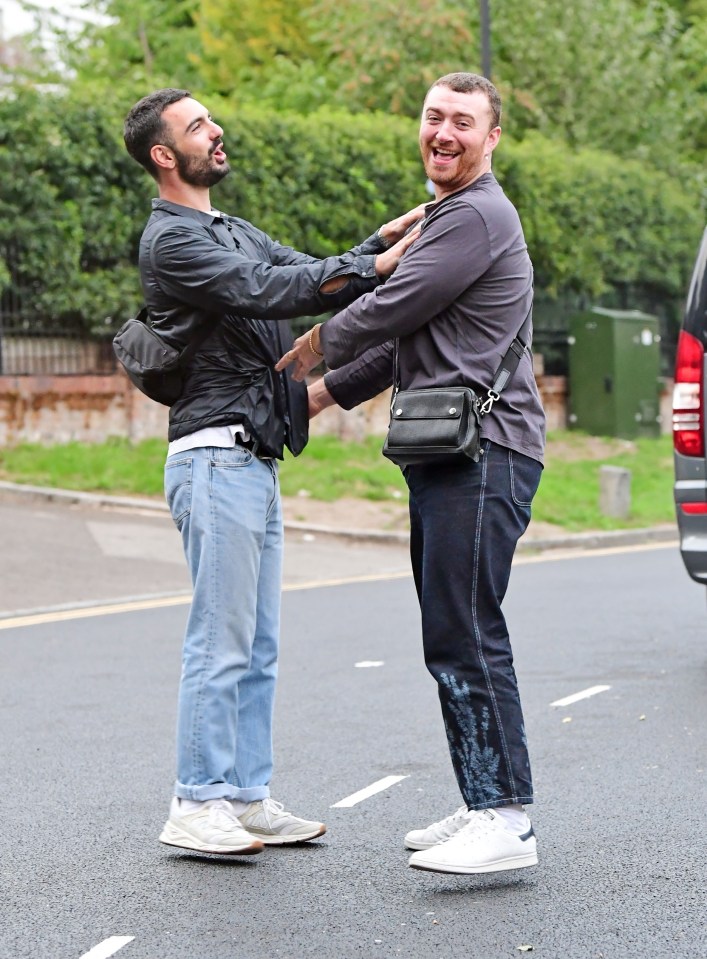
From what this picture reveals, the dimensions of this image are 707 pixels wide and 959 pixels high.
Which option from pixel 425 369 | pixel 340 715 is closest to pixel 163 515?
pixel 340 715

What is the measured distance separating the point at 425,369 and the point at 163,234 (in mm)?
849

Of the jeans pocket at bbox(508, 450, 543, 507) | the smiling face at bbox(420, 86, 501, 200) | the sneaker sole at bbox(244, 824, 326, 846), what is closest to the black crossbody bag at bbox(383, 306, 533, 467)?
the jeans pocket at bbox(508, 450, 543, 507)

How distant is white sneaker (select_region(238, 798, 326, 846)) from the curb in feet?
32.8

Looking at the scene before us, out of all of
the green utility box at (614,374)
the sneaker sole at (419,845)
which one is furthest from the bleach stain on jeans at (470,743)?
the green utility box at (614,374)

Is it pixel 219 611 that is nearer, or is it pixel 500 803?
pixel 500 803

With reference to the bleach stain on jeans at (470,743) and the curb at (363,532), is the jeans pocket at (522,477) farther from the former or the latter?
the curb at (363,532)

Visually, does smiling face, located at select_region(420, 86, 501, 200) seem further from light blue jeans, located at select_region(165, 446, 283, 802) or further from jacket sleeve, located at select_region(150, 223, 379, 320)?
light blue jeans, located at select_region(165, 446, 283, 802)

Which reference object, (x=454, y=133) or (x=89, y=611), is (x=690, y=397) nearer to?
(x=454, y=133)

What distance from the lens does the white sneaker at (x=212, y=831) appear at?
14.5 ft

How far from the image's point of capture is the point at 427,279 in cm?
418

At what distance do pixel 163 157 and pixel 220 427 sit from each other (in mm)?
777

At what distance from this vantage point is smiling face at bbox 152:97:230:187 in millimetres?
4523

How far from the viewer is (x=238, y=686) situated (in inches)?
186

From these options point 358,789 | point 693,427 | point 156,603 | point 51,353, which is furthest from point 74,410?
point 358,789
